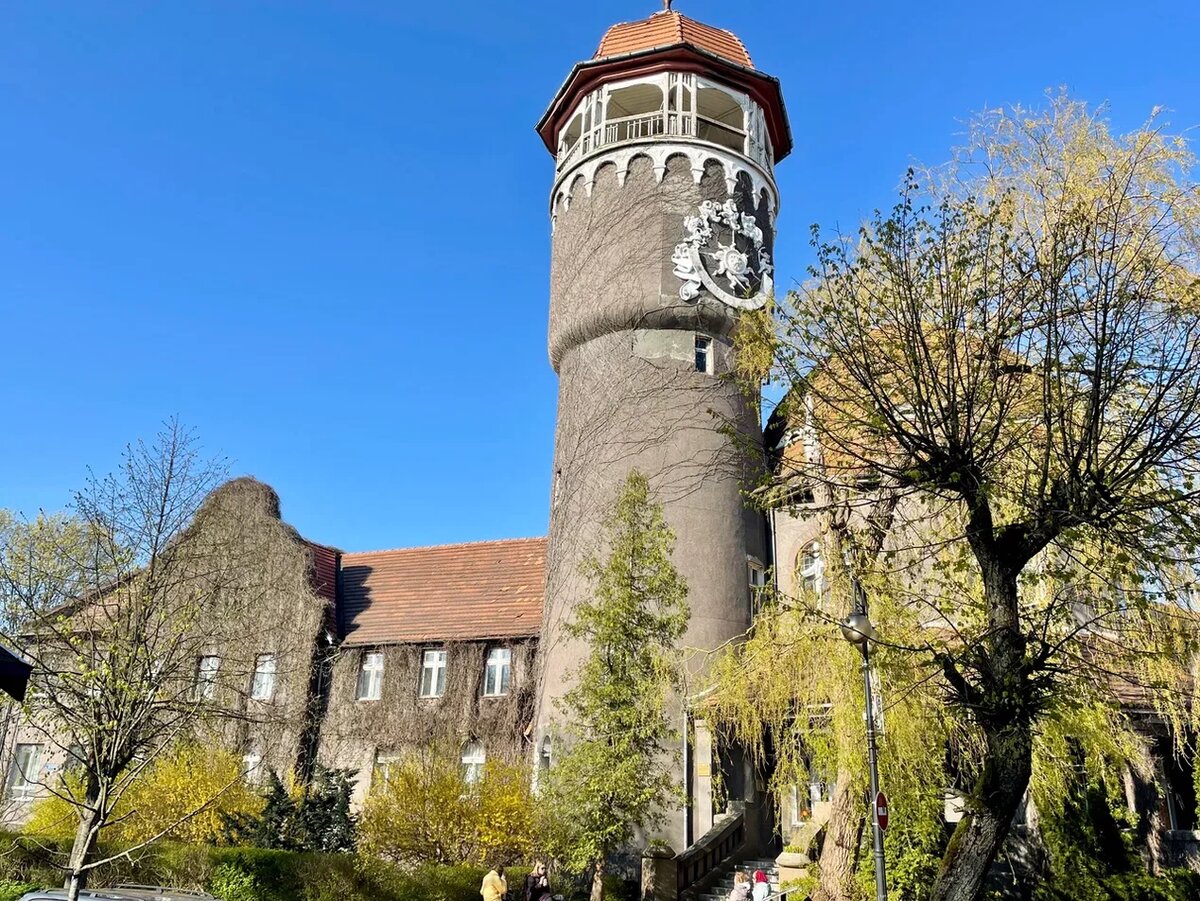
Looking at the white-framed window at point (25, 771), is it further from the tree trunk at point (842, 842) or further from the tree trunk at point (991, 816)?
the tree trunk at point (991, 816)

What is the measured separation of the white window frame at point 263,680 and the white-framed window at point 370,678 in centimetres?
275

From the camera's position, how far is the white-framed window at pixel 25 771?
95.9ft

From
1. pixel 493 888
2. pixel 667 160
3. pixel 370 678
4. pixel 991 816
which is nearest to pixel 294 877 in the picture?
pixel 493 888

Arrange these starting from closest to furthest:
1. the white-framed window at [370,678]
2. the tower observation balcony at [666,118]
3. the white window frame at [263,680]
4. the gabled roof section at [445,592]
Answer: the tower observation balcony at [666,118]
the gabled roof section at [445,592]
the white-framed window at [370,678]
the white window frame at [263,680]

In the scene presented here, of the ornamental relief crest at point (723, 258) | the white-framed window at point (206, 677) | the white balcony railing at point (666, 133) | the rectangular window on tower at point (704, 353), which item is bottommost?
the white-framed window at point (206, 677)

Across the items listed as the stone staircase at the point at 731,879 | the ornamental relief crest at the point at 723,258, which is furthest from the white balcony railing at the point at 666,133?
the stone staircase at the point at 731,879

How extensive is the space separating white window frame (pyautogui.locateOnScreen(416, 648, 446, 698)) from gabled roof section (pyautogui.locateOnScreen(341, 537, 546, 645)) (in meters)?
0.46

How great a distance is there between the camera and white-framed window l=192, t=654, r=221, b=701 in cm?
1664

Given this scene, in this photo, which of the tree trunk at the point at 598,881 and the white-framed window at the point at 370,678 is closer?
the tree trunk at the point at 598,881

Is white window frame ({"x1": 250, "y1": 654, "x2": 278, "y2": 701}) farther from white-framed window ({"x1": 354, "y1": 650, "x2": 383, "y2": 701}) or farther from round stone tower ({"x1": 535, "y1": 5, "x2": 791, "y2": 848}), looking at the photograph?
round stone tower ({"x1": 535, "y1": 5, "x2": 791, "y2": 848})

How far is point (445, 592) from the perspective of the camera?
28.7 meters

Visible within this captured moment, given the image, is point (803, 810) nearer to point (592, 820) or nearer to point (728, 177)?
point (592, 820)

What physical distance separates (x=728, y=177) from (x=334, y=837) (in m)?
18.5

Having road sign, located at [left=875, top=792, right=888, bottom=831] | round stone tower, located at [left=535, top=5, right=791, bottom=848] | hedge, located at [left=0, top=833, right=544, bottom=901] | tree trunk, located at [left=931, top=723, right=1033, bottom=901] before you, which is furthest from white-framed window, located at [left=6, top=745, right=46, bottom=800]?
tree trunk, located at [left=931, top=723, right=1033, bottom=901]
